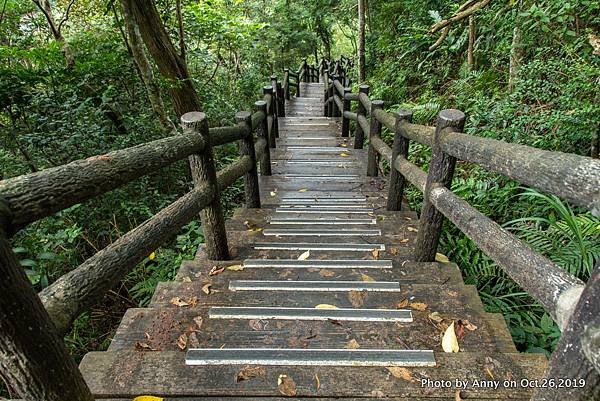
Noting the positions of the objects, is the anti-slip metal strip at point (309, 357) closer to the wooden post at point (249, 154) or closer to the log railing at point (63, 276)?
the log railing at point (63, 276)

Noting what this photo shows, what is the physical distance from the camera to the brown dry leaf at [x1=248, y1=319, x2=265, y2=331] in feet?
5.89

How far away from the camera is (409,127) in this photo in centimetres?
298

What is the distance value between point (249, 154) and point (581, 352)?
10.2ft

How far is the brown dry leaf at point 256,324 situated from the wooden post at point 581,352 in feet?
4.05

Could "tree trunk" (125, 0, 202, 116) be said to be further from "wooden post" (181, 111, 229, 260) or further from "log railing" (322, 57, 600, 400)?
"log railing" (322, 57, 600, 400)

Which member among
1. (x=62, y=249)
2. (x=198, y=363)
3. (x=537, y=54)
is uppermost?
(x=537, y=54)

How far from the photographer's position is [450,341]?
1691mm

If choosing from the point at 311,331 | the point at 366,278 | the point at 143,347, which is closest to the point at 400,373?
the point at 311,331

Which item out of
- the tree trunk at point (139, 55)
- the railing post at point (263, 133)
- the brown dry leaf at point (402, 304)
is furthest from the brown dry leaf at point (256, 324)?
the tree trunk at point (139, 55)

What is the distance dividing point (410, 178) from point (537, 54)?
11.2ft

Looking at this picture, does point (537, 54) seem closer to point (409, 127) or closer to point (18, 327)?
point (409, 127)

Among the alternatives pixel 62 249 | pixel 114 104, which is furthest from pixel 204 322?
pixel 114 104

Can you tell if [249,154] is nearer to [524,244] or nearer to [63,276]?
[63,276]

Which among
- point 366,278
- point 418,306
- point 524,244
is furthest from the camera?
point 366,278
